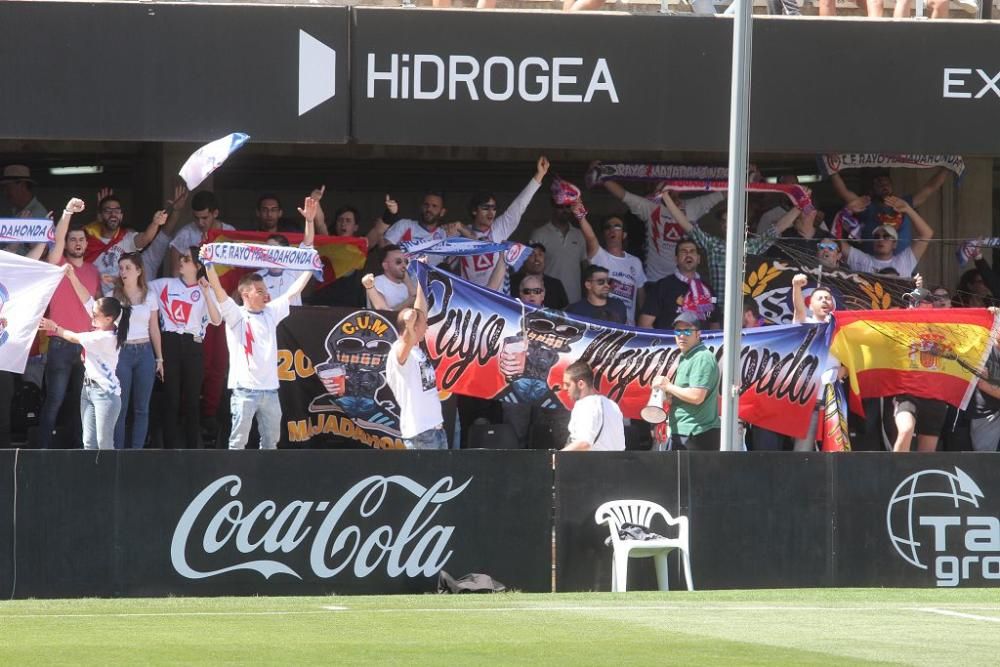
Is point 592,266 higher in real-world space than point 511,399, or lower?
higher

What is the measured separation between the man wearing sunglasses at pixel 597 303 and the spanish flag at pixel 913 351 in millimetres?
2055

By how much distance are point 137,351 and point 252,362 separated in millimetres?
1042

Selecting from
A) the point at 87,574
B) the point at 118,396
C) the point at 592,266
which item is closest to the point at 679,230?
the point at 592,266

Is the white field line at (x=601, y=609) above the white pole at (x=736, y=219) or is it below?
below

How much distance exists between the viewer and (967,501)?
43.7 ft

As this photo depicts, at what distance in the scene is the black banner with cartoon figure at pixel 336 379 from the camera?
1420cm

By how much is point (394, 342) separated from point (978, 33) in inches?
263

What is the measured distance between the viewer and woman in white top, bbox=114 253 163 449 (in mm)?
13414

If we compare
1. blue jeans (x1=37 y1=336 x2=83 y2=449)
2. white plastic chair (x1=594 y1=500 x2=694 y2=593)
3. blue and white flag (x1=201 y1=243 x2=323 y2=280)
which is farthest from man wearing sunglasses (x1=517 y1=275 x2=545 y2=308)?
blue jeans (x1=37 y1=336 x2=83 y2=449)

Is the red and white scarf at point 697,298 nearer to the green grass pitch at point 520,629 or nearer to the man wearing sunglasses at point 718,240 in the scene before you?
the man wearing sunglasses at point 718,240

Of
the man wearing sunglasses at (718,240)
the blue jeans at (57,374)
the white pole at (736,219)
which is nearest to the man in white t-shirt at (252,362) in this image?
the blue jeans at (57,374)

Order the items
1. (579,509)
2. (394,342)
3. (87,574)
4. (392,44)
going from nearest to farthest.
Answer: (87,574) < (579,509) < (394,342) < (392,44)

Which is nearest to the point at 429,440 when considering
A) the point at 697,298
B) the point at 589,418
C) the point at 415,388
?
the point at 415,388

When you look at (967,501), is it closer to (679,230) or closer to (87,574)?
(679,230)
